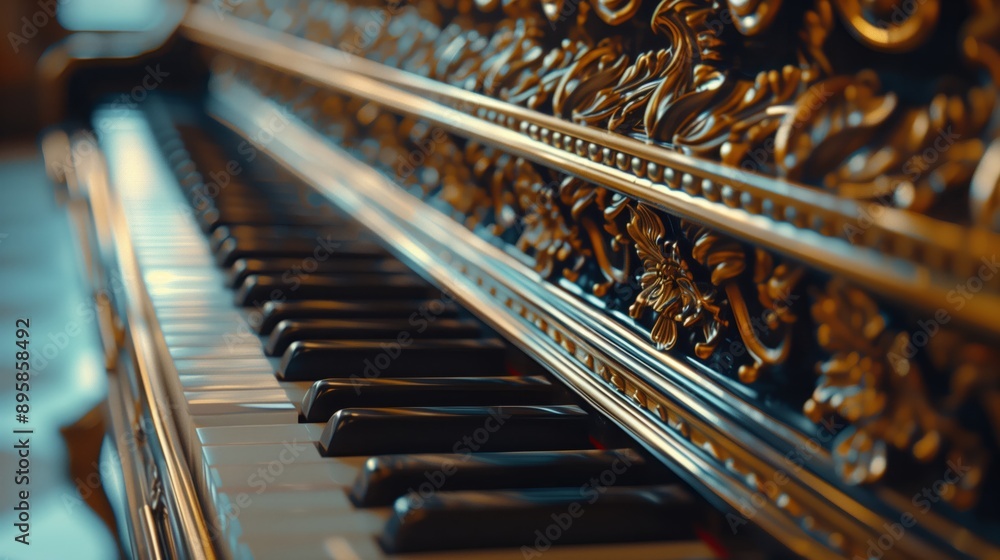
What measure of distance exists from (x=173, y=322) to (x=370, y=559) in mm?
967

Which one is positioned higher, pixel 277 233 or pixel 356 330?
pixel 356 330

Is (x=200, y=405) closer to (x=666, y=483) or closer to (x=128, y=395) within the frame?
(x=666, y=483)

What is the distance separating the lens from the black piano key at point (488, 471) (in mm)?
1053

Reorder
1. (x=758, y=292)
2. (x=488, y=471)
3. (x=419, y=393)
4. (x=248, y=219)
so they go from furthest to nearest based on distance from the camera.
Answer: (x=248, y=219) < (x=419, y=393) < (x=488, y=471) < (x=758, y=292)

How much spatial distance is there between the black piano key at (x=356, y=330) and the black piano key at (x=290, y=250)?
0.45 meters

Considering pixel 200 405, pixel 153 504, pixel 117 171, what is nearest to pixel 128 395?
pixel 153 504

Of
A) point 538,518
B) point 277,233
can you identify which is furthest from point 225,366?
point 277,233

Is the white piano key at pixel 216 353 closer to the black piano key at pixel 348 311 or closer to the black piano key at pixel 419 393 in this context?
the black piano key at pixel 348 311

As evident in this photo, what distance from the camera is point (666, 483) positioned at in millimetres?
1143

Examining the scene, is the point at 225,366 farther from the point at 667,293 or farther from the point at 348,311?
the point at 667,293

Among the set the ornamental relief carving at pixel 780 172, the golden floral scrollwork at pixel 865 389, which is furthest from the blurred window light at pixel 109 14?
the golden floral scrollwork at pixel 865 389

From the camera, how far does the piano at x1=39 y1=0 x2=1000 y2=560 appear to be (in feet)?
2.40

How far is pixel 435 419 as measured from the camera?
1.22 metres

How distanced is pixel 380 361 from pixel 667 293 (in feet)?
1.72
